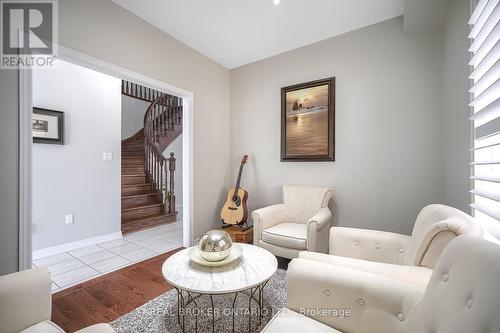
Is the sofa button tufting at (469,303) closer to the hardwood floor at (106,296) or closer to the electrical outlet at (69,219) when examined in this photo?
the hardwood floor at (106,296)

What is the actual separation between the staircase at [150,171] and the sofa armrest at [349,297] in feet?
11.5

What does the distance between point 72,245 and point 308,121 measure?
3547 mm

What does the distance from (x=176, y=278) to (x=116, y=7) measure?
8.25 ft

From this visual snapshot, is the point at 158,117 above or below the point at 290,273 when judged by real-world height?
above

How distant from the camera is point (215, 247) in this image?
137cm

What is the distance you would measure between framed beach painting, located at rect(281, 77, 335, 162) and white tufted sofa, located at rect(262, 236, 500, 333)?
6.13 feet

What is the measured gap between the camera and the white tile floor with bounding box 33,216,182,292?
7.17 ft

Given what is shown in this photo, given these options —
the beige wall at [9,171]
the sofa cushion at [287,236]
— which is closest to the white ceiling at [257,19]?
the beige wall at [9,171]

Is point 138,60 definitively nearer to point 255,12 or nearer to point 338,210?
point 255,12

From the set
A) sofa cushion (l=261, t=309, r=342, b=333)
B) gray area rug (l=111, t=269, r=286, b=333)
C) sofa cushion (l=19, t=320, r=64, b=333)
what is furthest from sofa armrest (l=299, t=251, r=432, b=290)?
sofa cushion (l=19, t=320, r=64, b=333)

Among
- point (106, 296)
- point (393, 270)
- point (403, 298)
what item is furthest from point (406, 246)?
point (106, 296)

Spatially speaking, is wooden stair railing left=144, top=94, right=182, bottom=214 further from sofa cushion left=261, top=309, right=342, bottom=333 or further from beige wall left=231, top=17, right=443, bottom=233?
sofa cushion left=261, top=309, right=342, bottom=333

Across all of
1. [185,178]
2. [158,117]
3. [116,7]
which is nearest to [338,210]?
[185,178]

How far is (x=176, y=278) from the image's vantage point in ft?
4.07
